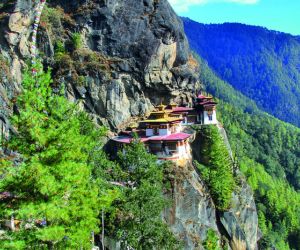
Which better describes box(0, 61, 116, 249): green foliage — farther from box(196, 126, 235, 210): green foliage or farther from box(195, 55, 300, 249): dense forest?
box(195, 55, 300, 249): dense forest

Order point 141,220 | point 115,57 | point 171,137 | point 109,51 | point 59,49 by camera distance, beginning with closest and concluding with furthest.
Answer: point 141,220
point 171,137
point 59,49
point 115,57
point 109,51

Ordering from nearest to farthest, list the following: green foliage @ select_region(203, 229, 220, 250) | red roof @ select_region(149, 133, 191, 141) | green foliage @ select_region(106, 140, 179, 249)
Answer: green foliage @ select_region(106, 140, 179, 249), green foliage @ select_region(203, 229, 220, 250), red roof @ select_region(149, 133, 191, 141)

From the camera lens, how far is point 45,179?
15469 millimetres

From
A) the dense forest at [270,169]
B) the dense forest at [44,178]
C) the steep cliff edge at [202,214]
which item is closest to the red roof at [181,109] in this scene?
the steep cliff edge at [202,214]

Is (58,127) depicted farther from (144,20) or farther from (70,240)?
(144,20)

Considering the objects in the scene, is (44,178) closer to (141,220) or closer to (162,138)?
(141,220)

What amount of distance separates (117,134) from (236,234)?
20354mm

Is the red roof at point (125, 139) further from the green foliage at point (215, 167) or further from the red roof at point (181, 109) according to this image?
the red roof at point (181, 109)

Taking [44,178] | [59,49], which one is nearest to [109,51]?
[59,49]

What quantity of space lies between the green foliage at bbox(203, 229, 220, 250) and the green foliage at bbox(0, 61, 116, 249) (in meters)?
29.3

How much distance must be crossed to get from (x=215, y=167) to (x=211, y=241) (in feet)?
32.6

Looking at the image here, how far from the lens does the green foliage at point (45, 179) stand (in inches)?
614

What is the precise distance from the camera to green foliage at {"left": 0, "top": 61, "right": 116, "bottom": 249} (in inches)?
614

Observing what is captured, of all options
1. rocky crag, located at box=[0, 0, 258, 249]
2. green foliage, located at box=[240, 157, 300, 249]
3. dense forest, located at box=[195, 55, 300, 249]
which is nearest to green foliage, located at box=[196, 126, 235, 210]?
rocky crag, located at box=[0, 0, 258, 249]
